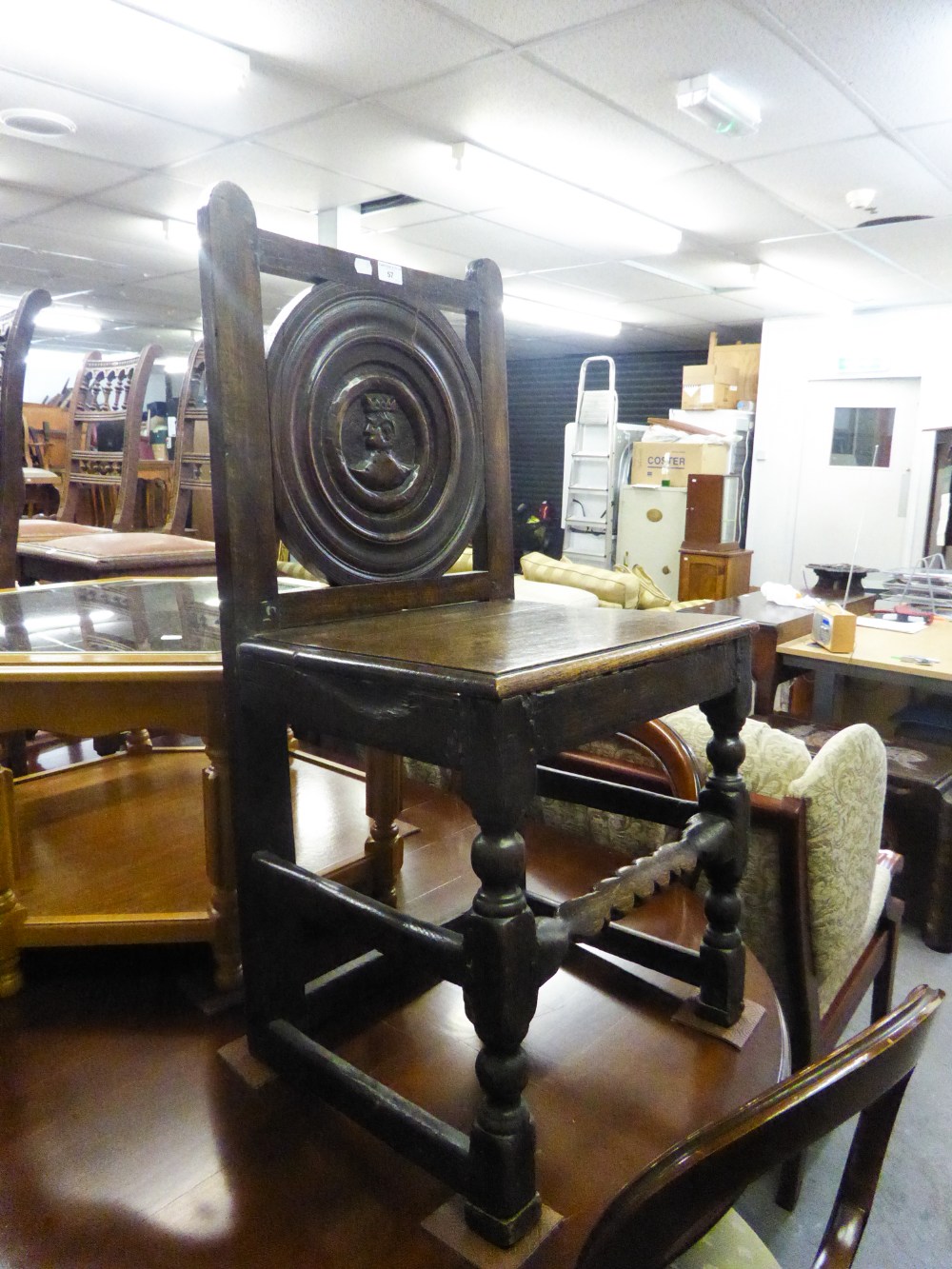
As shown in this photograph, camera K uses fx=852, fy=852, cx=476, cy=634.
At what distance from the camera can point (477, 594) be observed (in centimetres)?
111

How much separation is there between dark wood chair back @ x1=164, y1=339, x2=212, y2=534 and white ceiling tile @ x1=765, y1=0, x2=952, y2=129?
1995 millimetres

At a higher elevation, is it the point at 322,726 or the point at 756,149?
the point at 756,149

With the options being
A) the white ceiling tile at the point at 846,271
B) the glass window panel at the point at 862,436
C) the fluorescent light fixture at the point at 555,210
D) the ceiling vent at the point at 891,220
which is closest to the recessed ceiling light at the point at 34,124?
the fluorescent light fixture at the point at 555,210

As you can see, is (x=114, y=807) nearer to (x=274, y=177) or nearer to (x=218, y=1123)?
(x=218, y=1123)

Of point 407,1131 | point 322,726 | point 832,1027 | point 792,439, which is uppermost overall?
point 792,439

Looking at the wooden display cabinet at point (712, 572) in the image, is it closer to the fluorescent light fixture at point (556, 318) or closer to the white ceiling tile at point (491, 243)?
the white ceiling tile at point (491, 243)

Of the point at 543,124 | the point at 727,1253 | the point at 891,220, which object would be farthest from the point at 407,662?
the point at 891,220

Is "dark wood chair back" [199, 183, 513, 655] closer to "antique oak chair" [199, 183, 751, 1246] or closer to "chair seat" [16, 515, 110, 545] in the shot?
"antique oak chair" [199, 183, 751, 1246]

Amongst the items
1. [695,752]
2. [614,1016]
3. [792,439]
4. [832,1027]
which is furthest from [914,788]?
[792,439]

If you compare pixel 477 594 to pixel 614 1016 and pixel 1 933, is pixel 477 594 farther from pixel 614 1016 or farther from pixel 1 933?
pixel 1 933

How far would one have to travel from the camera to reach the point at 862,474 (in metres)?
6.91

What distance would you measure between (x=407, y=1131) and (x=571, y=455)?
7.34 meters

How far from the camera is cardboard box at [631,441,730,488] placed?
666cm

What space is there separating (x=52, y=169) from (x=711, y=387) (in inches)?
203
